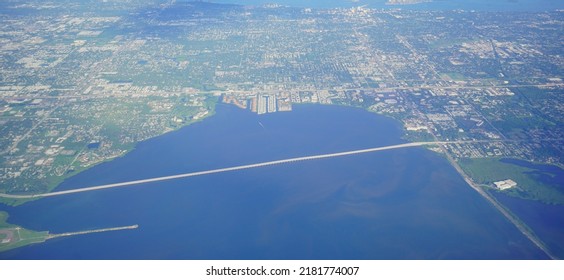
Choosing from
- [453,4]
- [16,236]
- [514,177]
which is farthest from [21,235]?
[453,4]

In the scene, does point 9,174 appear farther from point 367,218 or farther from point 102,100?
point 367,218

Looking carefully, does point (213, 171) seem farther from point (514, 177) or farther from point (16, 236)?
point (514, 177)

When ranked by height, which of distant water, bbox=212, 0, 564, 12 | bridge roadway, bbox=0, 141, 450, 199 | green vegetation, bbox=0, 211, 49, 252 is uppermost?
distant water, bbox=212, 0, 564, 12

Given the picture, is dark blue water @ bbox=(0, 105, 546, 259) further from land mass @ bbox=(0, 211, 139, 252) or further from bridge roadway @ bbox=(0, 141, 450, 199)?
bridge roadway @ bbox=(0, 141, 450, 199)

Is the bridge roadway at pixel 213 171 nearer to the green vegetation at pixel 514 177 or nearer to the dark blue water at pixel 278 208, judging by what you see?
the dark blue water at pixel 278 208

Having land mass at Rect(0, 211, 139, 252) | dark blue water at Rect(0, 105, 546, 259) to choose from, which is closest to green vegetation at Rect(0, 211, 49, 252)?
land mass at Rect(0, 211, 139, 252)

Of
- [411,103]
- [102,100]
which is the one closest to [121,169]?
[102,100]
